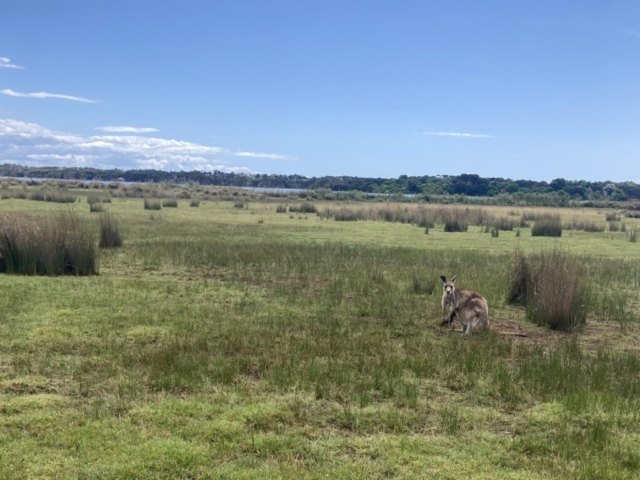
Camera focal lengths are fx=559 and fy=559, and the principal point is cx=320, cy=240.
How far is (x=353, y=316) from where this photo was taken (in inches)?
457

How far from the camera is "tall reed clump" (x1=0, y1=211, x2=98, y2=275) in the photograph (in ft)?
47.4

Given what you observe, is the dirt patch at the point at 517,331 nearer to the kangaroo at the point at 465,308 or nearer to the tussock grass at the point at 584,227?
the kangaroo at the point at 465,308

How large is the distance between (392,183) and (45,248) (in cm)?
13151

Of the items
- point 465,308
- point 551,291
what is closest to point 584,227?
point 551,291

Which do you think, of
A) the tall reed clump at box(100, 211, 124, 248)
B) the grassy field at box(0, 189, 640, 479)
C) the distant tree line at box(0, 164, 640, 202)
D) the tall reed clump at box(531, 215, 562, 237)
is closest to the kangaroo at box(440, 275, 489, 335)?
the grassy field at box(0, 189, 640, 479)

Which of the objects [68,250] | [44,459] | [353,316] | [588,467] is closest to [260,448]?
[44,459]

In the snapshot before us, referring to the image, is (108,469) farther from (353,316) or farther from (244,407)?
(353,316)

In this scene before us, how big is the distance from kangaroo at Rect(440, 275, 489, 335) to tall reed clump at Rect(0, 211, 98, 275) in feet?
31.2

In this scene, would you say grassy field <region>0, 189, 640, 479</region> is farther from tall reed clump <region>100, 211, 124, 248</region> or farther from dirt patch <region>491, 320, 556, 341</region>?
tall reed clump <region>100, 211, 124, 248</region>

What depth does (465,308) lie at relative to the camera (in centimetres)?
1043

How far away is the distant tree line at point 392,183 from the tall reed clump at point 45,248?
9573 cm

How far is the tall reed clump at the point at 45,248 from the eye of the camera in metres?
14.4

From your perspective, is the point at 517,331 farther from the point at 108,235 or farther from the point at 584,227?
the point at 584,227

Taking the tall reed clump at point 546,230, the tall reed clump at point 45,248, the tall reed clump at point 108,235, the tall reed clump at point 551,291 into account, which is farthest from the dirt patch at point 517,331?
the tall reed clump at point 546,230
